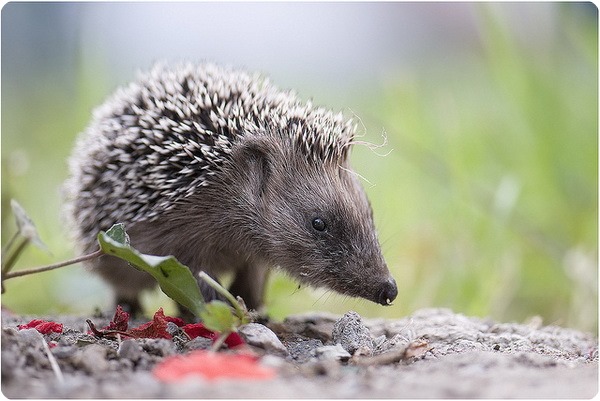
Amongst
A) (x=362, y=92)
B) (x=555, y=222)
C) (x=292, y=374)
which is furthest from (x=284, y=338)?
(x=362, y=92)

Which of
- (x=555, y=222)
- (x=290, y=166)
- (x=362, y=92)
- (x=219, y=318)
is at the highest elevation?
(x=362, y=92)

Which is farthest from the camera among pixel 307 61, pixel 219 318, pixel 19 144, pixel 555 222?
pixel 307 61

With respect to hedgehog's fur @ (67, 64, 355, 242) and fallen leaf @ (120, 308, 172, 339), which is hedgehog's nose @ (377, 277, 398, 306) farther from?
fallen leaf @ (120, 308, 172, 339)

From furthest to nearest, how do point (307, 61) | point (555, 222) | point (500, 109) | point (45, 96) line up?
point (307, 61) → point (45, 96) → point (500, 109) → point (555, 222)

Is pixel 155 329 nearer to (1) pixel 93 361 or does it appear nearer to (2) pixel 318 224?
(1) pixel 93 361

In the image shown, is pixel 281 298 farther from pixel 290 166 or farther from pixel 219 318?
pixel 219 318

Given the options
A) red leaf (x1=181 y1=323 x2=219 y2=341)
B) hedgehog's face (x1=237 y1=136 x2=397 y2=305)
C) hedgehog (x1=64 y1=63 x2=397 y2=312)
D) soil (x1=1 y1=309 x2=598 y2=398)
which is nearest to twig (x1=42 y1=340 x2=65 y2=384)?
soil (x1=1 y1=309 x2=598 y2=398)

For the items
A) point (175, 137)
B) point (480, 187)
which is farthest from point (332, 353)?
point (480, 187)
